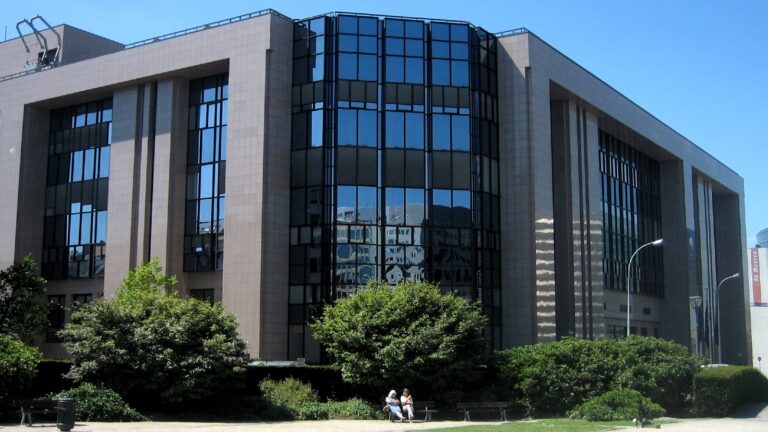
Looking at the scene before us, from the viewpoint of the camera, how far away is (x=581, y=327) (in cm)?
5228

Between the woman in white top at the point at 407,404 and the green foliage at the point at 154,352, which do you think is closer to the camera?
the green foliage at the point at 154,352

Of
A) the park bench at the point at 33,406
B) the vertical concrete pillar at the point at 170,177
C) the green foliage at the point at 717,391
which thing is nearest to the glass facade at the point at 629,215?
the green foliage at the point at 717,391

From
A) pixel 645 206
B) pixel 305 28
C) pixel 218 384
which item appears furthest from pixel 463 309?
pixel 645 206

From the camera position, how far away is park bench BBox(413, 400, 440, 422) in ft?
108

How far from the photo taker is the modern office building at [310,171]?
1758 inches

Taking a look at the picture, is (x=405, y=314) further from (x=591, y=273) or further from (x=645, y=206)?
(x=645, y=206)

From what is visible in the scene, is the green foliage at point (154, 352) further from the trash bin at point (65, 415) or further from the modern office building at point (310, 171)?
the modern office building at point (310, 171)

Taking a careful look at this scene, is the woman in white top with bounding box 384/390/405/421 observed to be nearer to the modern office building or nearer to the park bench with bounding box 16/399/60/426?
the park bench with bounding box 16/399/60/426

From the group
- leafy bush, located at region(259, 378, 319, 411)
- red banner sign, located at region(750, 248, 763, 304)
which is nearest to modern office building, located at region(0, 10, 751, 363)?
leafy bush, located at region(259, 378, 319, 411)

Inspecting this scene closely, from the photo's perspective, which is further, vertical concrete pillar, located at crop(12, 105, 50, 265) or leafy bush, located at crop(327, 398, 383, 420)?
vertical concrete pillar, located at crop(12, 105, 50, 265)

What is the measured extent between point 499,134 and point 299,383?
2014cm

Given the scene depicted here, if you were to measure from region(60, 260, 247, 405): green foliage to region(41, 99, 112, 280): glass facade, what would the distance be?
1991 centimetres

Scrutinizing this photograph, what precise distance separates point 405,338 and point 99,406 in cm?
1152

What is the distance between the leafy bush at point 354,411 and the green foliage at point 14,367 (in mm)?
11325
